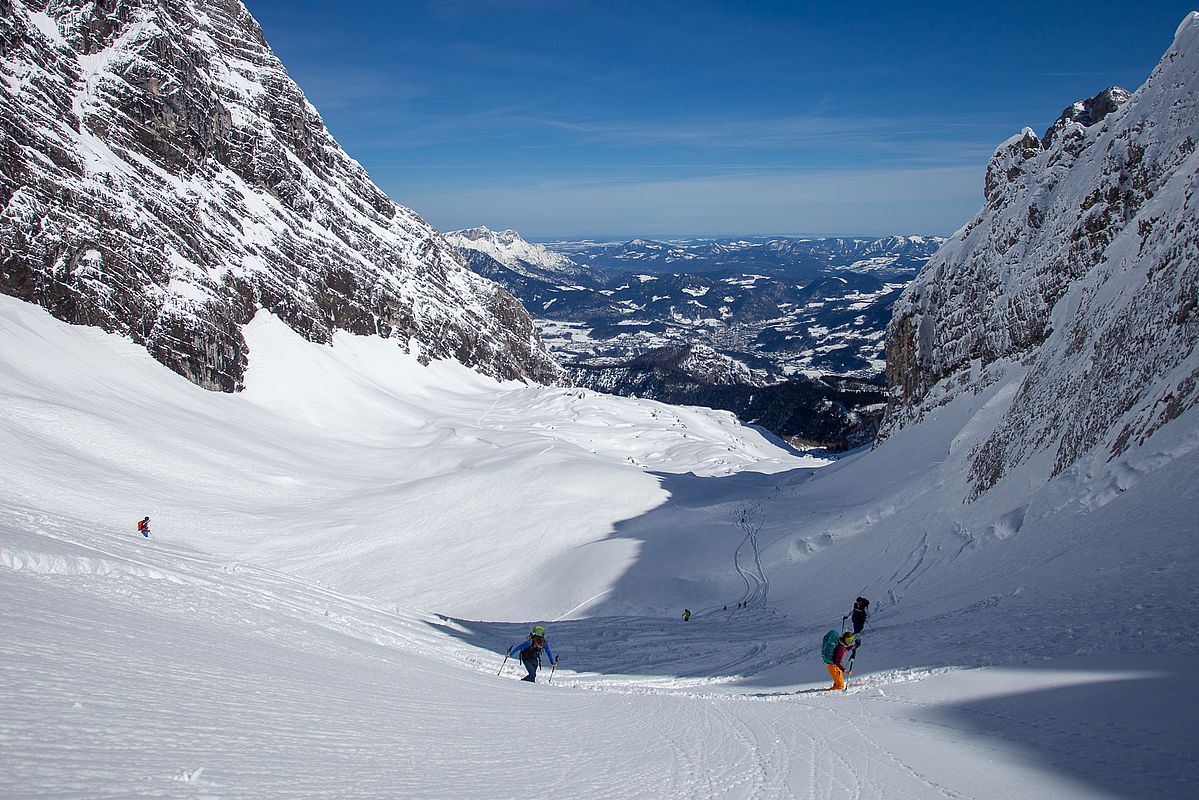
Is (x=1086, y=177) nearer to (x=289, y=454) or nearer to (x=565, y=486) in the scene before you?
(x=565, y=486)

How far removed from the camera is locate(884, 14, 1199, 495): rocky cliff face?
1664 centimetres

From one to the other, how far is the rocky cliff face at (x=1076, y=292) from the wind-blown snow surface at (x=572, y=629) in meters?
2.53

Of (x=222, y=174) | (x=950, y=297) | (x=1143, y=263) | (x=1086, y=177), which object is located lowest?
(x=1143, y=263)

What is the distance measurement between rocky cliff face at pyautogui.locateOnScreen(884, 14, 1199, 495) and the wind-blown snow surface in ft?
8.31

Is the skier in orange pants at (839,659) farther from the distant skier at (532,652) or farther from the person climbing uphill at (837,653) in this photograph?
the distant skier at (532,652)

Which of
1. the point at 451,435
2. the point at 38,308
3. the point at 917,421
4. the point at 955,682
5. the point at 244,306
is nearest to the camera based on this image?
the point at 955,682

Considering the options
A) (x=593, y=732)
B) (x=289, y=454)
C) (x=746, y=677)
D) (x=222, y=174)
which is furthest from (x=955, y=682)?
(x=222, y=174)

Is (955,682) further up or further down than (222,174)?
further down

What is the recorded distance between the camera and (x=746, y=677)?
13695 millimetres

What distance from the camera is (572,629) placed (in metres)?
21.0

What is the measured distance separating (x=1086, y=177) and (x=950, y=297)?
1077 centimetres

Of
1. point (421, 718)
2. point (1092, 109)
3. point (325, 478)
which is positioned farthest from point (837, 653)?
point (1092, 109)

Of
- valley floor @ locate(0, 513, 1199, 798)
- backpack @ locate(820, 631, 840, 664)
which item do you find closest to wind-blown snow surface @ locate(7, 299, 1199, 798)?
valley floor @ locate(0, 513, 1199, 798)

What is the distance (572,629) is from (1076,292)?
81.8ft
